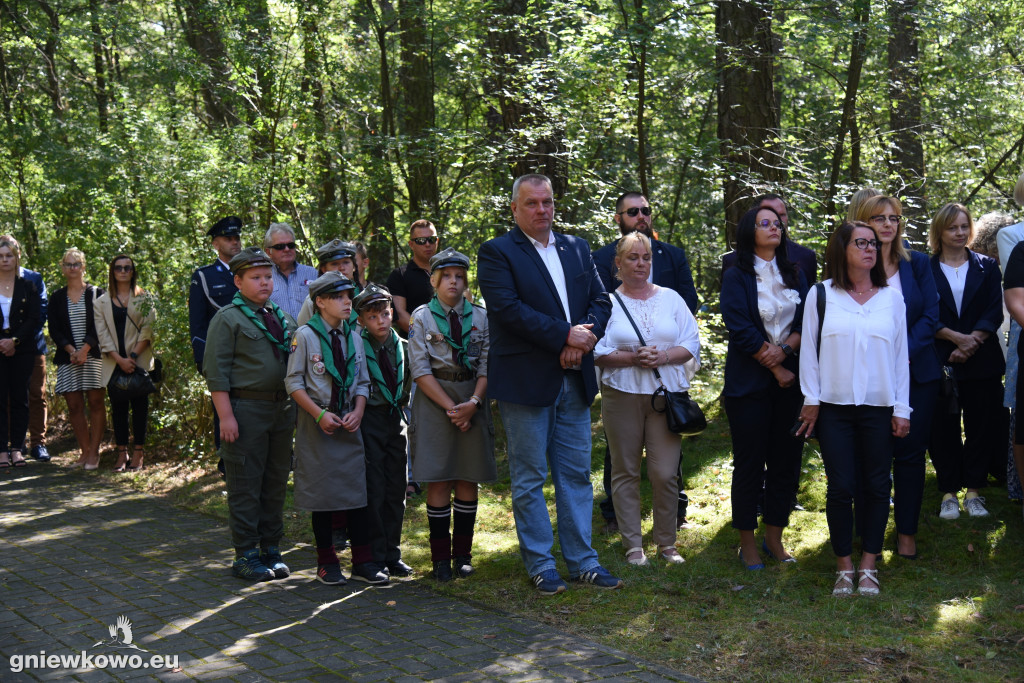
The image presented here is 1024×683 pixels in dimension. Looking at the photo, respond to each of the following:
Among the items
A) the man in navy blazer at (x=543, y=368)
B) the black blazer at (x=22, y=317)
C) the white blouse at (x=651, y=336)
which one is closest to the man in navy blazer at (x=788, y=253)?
the white blouse at (x=651, y=336)

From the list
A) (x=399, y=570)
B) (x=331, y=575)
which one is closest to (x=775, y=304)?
(x=399, y=570)

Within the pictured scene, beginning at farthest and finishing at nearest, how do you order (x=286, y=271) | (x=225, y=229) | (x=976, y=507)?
(x=225, y=229), (x=286, y=271), (x=976, y=507)

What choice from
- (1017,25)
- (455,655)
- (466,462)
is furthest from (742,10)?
(455,655)

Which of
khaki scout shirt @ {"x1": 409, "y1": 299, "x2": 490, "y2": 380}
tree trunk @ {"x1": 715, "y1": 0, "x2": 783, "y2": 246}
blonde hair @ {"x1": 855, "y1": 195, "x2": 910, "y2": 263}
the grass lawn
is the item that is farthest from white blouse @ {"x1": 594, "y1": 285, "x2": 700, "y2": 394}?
tree trunk @ {"x1": 715, "y1": 0, "x2": 783, "y2": 246}

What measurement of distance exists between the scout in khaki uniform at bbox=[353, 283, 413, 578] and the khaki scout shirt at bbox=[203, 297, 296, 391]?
2.08 feet

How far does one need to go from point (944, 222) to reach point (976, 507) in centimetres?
202

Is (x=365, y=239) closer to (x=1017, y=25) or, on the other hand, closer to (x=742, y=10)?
(x=742, y=10)

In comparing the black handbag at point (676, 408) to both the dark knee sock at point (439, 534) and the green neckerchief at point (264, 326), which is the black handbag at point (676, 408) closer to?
the dark knee sock at point (439, 534)

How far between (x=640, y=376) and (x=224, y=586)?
9.57 feet

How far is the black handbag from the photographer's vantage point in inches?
252

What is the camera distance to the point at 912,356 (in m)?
6.40

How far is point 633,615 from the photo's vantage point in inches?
217

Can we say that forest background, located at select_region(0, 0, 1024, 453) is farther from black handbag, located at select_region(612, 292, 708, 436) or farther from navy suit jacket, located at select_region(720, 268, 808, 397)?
black handbag, located at select_region(612, 292, 708, 436)

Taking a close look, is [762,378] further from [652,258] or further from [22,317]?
[22,317]
